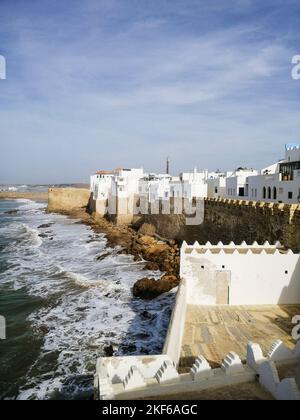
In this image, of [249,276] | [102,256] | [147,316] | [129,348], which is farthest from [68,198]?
[249,276]

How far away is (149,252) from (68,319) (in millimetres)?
9997

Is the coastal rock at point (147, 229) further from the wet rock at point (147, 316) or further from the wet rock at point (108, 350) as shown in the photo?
the wet rock at point (108, 350)

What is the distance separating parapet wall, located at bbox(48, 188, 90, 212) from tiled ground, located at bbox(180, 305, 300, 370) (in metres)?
43.0

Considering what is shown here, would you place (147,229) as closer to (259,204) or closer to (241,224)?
(241,224)

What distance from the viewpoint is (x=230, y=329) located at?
9.23m

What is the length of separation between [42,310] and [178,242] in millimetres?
12763

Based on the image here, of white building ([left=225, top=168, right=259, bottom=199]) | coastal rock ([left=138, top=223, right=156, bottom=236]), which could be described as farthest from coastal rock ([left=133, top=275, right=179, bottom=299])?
white building ([left=225, top=168, right=259, bottom=199])

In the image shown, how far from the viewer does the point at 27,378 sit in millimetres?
9141

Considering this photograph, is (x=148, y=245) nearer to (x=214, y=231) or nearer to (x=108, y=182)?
(x=214, y=231)

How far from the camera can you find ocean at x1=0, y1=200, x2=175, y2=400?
9200 mm

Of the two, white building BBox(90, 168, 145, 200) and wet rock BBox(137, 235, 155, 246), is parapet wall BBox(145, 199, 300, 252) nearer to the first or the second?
wet rock BBox(137, 235, 155, 246)

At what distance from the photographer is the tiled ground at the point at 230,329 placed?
819cm
